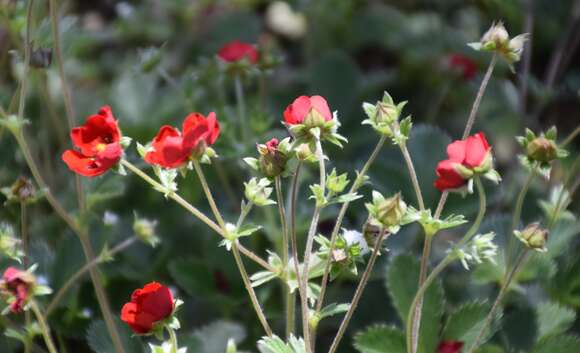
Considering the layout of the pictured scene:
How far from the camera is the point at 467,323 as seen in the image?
987 millimetres

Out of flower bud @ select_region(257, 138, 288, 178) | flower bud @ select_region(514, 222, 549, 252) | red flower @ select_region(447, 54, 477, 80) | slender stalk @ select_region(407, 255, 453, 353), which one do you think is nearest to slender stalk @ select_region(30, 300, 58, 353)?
flower bud @ select_region(257, 138, 288, 178)

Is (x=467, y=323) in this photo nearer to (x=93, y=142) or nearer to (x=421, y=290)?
(x=421, y=290)

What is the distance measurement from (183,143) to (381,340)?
0.36 meters

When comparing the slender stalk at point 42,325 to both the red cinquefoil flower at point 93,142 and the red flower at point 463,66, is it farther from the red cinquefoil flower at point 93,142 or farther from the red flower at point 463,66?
the red flower at point 463,66

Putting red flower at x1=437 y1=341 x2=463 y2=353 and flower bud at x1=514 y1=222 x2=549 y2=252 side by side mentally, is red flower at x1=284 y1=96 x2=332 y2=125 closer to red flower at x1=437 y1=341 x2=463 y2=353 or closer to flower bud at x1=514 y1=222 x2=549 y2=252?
flower bud at x1=514 y1=222 x2=549 y2=252

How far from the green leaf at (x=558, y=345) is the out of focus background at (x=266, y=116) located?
0.05 meters

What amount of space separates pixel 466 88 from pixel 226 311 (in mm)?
747

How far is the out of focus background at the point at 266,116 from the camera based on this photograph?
44.9 inches

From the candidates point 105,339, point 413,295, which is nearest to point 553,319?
point 413,295

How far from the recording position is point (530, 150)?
0.84 m

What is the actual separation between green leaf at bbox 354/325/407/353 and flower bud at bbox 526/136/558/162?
10.7 inches

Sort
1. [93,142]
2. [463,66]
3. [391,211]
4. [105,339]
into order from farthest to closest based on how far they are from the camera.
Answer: [463,66]
[105,339]
[93,142]
[391,211]

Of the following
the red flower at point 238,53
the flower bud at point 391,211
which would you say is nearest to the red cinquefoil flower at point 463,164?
the flower bud at point 391,211

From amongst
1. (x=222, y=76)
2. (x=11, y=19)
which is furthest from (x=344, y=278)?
(x=11, y=19)
